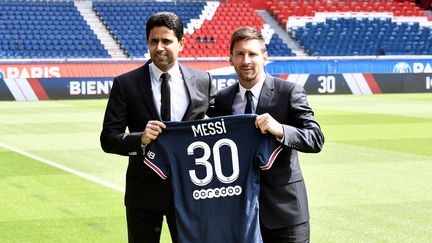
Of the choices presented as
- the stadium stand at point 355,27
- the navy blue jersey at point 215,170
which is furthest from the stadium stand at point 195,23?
the navy blue jersey at point 215,170

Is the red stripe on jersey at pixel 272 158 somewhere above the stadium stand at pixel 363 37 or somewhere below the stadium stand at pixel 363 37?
above

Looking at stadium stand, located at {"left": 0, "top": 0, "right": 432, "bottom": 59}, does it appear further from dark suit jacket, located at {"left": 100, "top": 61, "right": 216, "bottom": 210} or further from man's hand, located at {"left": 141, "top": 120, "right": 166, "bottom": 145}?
man's hand, located at {"left": 141, "top": 120, "right": 166, "bottom": 145}

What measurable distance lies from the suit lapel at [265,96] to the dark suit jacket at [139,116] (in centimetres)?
44

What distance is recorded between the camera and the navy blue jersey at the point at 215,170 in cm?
484

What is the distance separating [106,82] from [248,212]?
97.3 ft

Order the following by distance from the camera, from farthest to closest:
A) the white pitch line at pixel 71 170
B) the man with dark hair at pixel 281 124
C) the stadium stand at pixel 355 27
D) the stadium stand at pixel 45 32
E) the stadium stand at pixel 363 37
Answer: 1. the stadium stand at pixel 355 27
2. the stadium stand at pixel 363 37
3. the stadium stand at pixel 45 32
4. the white pitch line at pixel 71 170
5. the man with dark hair at pixel 281 124

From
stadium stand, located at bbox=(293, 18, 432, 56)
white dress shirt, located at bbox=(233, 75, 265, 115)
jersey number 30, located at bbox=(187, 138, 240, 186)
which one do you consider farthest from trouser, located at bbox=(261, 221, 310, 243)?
stadium stand, located at bbox=(293, 18, 432, 56)

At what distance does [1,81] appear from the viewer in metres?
32.2

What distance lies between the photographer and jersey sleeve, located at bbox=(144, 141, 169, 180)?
497cm

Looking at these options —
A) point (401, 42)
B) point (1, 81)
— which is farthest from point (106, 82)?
point (401, 42)

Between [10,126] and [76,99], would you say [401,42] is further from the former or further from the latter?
[10,126]

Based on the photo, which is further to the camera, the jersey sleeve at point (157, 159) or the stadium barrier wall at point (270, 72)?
the stadium barrier wall at point (270, 72)

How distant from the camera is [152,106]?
5113 mm

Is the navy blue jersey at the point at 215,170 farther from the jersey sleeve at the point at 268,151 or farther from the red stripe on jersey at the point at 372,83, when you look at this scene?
the red stripe on jersey at the point at 372,83
